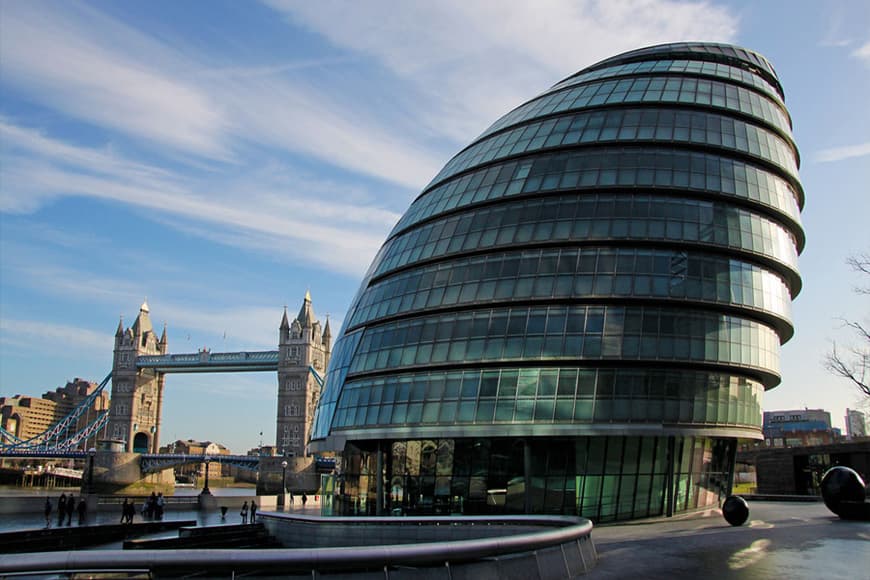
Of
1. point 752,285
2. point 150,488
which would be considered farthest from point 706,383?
point 150,488

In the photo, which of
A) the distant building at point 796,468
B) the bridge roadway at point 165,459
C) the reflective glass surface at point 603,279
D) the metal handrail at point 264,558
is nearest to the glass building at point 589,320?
the reflective glass surface at point 603,279

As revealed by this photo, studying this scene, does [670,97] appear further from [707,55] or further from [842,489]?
[842,489]

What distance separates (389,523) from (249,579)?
18.6 meters

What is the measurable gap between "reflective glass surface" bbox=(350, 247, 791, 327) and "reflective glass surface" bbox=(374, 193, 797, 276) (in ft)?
2.84

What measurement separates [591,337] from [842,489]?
12.8 metres

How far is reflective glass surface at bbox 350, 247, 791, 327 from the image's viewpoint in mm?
38719

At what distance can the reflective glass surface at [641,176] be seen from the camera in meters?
41.7

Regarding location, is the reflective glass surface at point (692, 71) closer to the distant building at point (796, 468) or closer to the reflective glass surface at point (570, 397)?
the reflective glass surface at point (570, 397)

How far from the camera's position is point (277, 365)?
7480 inches

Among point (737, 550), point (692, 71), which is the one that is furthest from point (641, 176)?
point (737, 550)

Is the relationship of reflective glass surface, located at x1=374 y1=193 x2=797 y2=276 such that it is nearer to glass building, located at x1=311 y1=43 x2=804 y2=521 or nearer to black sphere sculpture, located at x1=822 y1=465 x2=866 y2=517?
glass building, located at x1=311 y1=43 x2=804 y2=521

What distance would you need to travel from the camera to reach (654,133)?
4381 centimetres

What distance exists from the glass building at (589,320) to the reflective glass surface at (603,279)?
0.09 metres

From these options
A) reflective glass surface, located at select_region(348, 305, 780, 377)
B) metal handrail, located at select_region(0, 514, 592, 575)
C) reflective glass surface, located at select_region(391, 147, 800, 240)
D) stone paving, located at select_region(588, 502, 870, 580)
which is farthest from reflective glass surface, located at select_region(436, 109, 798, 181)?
metal handrail, located at select_region(0, 514, 592, 575)
